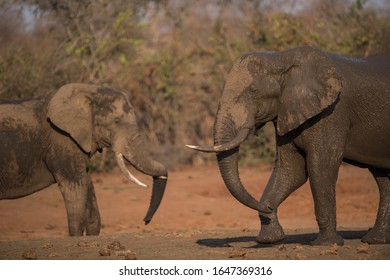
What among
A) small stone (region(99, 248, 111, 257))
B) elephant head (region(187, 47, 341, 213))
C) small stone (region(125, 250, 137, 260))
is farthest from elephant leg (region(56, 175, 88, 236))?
elephant head (region(187, 47, 341, 213))

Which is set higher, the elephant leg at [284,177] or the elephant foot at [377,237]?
the elephant leg at [284,177]

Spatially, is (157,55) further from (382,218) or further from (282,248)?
(282,248)

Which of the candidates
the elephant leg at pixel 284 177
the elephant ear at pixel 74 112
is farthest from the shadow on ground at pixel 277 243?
the elephant ear at pixel 74 112

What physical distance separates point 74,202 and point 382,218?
3796 millimetres

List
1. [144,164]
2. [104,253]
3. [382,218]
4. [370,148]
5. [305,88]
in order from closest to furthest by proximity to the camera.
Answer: [104,253], [305,88], [370,148], [382,218], [144,164]

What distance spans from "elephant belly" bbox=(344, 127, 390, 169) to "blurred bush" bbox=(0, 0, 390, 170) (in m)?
10.00

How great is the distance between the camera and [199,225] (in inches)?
601

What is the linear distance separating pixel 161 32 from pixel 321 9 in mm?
17318

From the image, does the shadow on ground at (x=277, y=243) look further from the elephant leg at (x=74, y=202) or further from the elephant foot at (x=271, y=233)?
the elephant leg at (x=74, y=202)

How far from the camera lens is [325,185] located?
357 inches

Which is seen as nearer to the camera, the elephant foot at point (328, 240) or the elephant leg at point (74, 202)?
the elephant foot at point (328, 240)

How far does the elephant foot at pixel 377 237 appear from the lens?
963 centimetres

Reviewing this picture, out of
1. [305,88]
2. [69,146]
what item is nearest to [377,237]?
[305,88]

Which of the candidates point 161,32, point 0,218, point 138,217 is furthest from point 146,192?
point 161,32
